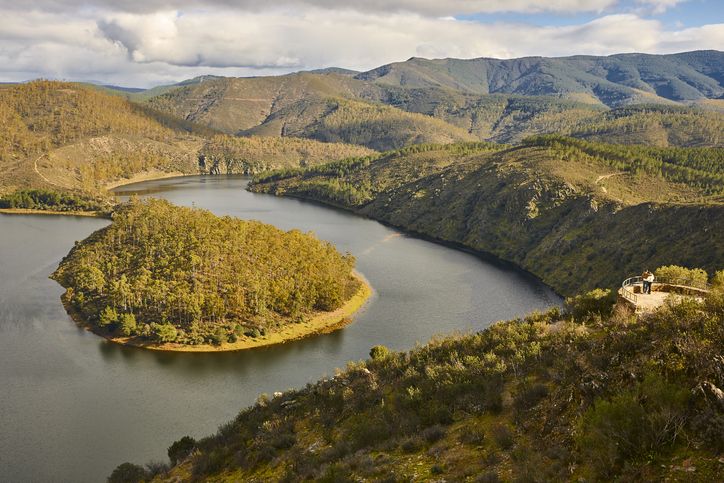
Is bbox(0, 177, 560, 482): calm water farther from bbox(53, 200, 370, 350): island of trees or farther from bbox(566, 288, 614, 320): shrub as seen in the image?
bbox(566, 288, 614, 320): shrub

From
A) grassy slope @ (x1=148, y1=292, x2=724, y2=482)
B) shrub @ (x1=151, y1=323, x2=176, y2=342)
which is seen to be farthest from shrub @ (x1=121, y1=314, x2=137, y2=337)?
grassy slope @ (x1=148, y1=292, x2=724, y2=482)

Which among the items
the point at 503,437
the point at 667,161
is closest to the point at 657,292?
the point at 503,437

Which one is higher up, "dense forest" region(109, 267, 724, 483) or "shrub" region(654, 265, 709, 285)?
"shrub" region(654, 265, 709, 285)

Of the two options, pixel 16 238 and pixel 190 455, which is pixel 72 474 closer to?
pixel 190 455

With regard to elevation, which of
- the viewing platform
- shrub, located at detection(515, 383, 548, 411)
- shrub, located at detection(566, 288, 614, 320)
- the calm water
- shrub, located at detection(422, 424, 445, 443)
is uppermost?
the viewing platform

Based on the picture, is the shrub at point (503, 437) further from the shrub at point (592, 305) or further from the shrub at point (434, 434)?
the shrub at point (592, 305)

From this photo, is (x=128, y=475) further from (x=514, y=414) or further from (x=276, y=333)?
(x=276, y=333)

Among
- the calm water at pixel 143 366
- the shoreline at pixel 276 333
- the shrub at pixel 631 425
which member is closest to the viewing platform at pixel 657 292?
the shrub at pixel 631 425
